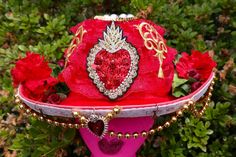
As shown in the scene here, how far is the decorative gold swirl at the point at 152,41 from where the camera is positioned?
153cm

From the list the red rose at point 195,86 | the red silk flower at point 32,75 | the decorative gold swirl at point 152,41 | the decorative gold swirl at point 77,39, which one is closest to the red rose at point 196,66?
the red rose at point 195,86

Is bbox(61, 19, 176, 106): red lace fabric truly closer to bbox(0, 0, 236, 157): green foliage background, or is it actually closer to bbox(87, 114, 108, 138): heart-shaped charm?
bbox(87, 114, 108, 138): heart-shaped charm

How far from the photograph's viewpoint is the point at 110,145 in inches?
62.2

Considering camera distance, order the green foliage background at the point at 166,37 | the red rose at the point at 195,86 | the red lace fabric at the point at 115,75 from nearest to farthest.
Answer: the red lace fabric at the point at 115,75 → the red rose at the point at 195,86 → the green foliage background at the point at 166,37

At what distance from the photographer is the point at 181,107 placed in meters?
1.48

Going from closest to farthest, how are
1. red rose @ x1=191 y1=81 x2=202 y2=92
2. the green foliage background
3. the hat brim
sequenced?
the hat brim
red rose @ x1=191 y1=81 x2=202 y2=92
the green foliage background

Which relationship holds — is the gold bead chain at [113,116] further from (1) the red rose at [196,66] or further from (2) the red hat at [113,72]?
(1) the red rose at [196,66]

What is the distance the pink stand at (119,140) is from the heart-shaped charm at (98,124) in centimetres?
8

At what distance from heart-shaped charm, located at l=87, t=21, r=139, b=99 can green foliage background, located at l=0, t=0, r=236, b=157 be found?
1.24 ft

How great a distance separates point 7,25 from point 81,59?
3.07 ft

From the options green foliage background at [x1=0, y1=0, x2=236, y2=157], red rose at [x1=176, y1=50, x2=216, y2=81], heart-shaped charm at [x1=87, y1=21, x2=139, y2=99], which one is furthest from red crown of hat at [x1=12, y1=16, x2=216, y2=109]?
green foliage background at [x1=0, y1=0, x2=236, y2=157]

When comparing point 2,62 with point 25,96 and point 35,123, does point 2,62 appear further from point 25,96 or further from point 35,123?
point 25,96

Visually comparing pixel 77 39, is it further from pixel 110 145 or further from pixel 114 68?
pixel 110 145

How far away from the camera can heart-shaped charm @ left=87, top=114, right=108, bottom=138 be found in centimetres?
139
